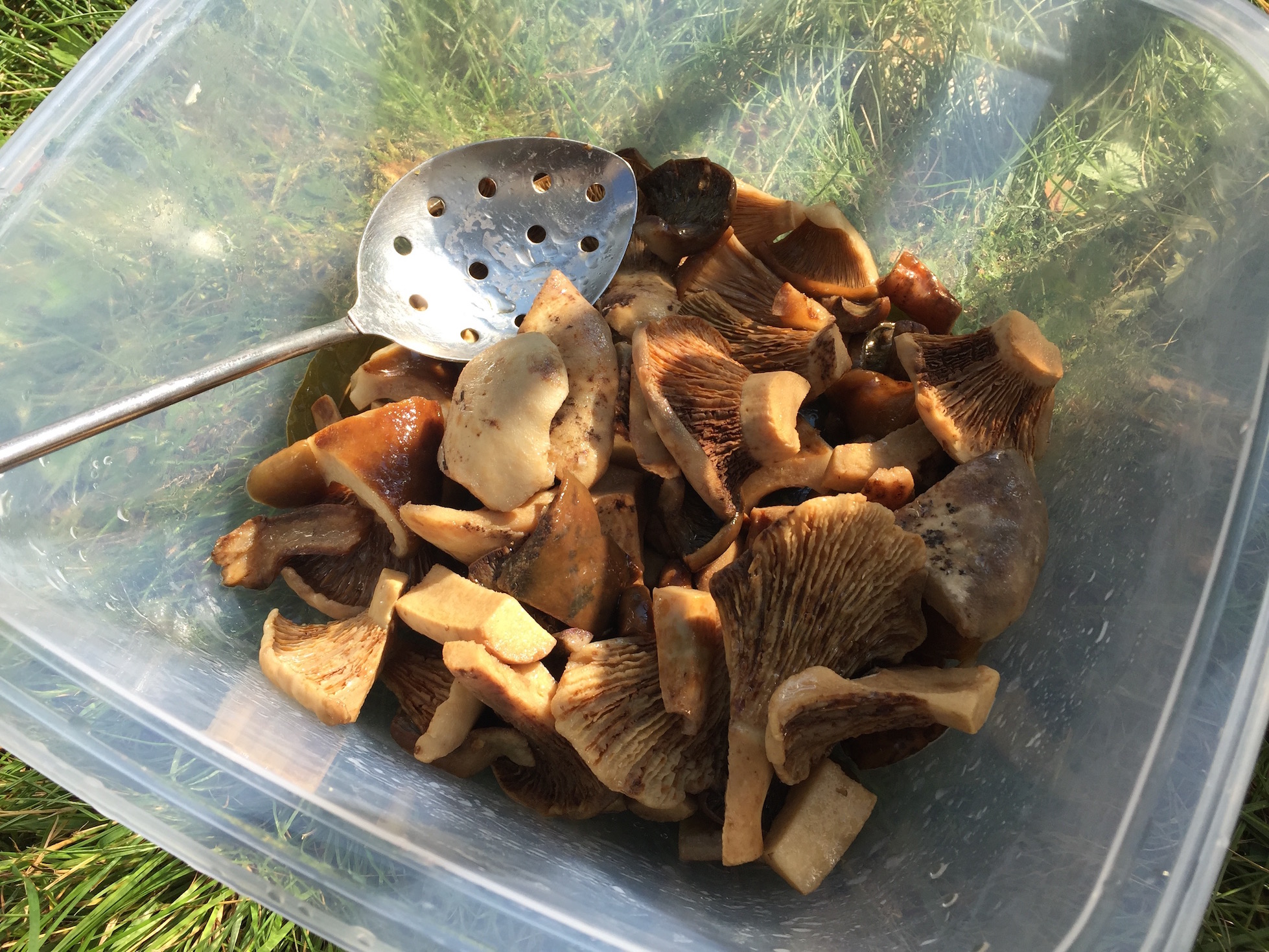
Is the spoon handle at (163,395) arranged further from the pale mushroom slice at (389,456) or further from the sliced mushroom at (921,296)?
the sliced mushroom at (921,296)

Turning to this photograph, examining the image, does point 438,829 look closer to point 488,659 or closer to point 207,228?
point 488,659

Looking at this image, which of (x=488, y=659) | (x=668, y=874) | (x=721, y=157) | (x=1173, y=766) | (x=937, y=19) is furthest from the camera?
(x=721, y=157)

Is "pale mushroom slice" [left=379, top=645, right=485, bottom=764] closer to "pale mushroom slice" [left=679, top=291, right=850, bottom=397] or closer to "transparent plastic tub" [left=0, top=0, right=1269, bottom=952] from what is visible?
"transparent plastic tub" [left=0, top=0, right=1269, bottom=952]

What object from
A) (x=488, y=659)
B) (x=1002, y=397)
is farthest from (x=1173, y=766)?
(x=488, y=659)

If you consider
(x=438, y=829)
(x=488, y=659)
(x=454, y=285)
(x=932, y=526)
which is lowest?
(x=438, y=829)

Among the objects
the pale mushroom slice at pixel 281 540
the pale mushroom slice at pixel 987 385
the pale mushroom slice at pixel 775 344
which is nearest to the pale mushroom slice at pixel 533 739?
the pale mushroom slice at pixel 281 540
